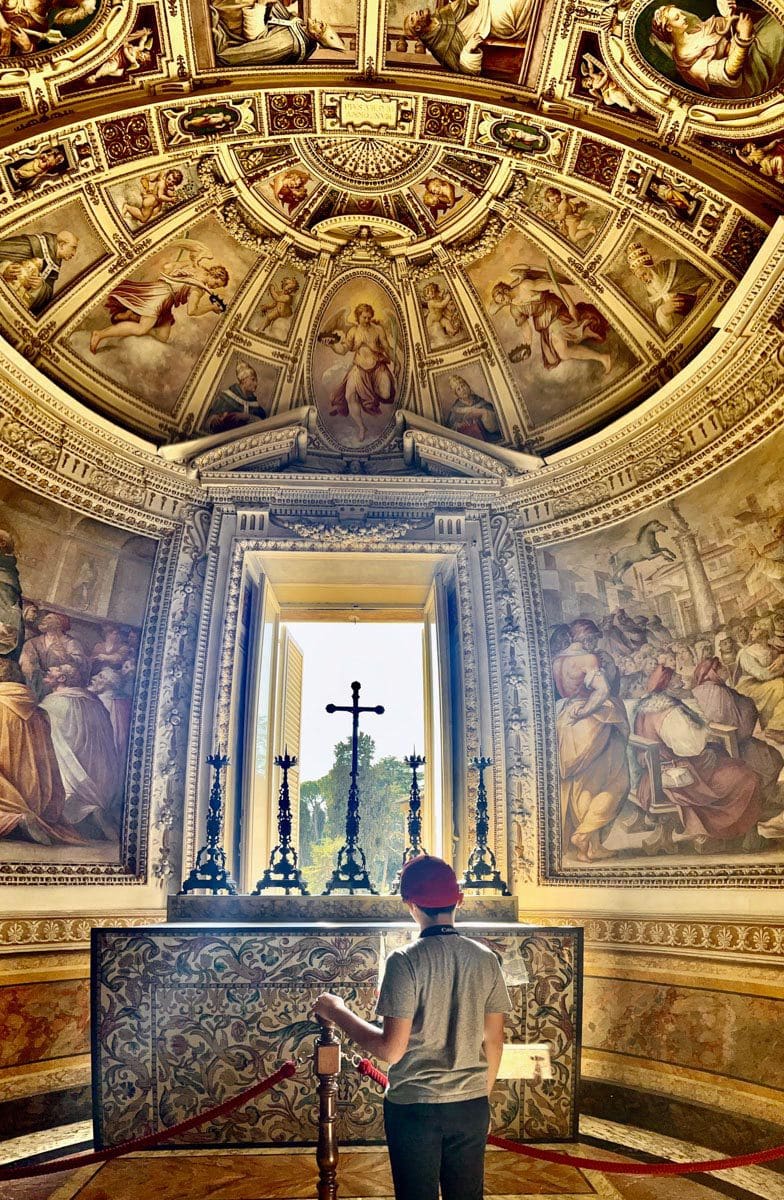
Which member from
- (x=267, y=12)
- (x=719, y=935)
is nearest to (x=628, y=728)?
(x=719, y=935)

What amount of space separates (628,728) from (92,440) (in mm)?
5967

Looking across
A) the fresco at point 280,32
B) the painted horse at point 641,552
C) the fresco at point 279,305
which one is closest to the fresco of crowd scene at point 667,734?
the painted horse at point 641,552

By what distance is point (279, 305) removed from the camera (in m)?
9.74

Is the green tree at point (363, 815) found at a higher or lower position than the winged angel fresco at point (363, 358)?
lower

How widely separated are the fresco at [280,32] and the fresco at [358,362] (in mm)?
2848

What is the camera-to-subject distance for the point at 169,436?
31.8 ft

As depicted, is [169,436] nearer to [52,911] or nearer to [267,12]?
[267,12]

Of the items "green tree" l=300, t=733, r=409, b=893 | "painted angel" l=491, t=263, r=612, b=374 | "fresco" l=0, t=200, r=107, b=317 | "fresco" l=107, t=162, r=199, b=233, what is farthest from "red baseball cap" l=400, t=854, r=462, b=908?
"painted angel" l=491, t=263, r=612, b=374

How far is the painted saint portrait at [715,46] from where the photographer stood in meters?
6.12

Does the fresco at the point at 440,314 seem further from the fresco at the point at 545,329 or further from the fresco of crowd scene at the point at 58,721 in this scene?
the fresco of crowd scene at the point at 58,721

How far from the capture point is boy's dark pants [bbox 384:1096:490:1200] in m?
3.01

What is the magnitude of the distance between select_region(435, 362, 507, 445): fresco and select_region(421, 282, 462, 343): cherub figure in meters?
0.40

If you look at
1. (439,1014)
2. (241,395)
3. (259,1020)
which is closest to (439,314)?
(241,395)

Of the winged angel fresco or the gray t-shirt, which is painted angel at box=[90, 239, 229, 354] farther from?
the gray t-shirt
